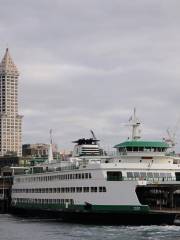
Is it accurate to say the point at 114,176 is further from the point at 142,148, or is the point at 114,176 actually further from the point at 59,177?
the point at 59,177

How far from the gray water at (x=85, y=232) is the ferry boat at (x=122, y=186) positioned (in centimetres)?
214

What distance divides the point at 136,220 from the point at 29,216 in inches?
1237

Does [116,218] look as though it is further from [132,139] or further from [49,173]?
[49,173]

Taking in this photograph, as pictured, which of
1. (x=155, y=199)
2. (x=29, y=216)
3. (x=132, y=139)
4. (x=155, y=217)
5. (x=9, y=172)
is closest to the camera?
(x=155, y=217)

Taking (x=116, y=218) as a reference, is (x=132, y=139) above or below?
above

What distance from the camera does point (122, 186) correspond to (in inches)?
2783

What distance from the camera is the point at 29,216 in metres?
97.0

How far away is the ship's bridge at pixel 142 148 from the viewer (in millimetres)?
76625

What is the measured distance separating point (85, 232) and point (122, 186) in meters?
8.19

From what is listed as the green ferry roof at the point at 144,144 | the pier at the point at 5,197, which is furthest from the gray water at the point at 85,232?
the pier at the point at 5,197

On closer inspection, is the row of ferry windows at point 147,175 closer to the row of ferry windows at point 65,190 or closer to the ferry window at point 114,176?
the ferry window at point 114,176

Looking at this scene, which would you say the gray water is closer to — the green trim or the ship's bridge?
the green trim

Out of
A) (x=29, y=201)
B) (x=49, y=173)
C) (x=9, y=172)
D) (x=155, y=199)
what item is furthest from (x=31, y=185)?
(x=9, y=172)

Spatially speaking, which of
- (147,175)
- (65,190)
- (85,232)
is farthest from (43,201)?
(85,232)
